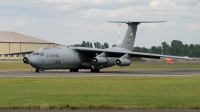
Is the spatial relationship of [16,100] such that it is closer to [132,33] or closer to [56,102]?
[56,102]


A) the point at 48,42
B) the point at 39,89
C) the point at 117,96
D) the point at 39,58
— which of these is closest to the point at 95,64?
the point at 39,58

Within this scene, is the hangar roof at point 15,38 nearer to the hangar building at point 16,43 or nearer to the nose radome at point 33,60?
the hangar building at point 16,43

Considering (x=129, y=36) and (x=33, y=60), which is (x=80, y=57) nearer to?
(x=33, y=60)

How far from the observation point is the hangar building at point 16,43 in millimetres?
109619

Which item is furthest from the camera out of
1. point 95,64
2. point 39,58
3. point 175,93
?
point 95,64

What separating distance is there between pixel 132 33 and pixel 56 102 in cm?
3789

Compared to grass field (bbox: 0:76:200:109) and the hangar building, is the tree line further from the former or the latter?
grass field (bbox: 0:76:200:109)

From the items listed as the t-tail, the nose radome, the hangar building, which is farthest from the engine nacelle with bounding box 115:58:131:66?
the hangar building

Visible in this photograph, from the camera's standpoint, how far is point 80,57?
2026 inches

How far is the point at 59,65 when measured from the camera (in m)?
48.8

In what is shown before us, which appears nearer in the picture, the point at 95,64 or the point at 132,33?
the point at 95,64

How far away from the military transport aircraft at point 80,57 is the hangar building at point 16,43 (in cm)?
5621

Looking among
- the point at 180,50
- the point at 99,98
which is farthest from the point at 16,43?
the point at 99,98

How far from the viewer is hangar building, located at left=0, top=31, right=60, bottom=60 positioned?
110 meters
